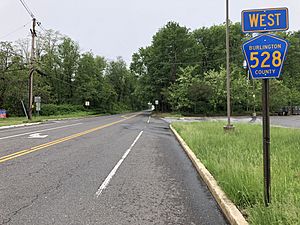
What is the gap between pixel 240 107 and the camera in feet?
175

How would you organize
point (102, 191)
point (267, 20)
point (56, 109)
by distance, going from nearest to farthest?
point (267, 20)
point (102, 191)
point (56, 109)

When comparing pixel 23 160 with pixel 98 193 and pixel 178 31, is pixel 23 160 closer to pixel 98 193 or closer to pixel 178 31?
pixel 98 193

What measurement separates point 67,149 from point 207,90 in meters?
38.4

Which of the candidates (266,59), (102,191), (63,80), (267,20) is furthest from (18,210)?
(63,80)

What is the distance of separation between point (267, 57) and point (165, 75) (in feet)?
189

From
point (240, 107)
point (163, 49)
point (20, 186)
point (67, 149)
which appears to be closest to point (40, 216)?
point (20, 186)

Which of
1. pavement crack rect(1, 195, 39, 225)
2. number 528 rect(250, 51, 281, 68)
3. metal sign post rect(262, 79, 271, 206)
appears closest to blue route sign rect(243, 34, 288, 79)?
number 528 rect(250, 51, 281, 68)

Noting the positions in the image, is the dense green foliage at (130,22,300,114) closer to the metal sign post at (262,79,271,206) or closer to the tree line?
the tree line

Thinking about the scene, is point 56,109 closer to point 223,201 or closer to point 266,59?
point 223,201

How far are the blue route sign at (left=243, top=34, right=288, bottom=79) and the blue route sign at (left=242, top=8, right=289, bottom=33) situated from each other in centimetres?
30

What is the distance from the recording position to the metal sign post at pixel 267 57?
13.6ft

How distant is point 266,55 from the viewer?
4230 mm

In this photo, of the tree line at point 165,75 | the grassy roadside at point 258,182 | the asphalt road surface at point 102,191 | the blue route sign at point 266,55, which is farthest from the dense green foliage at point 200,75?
the blue route sign at point 266,55

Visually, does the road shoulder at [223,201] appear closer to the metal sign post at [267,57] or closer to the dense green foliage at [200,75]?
the metal sign post at [267,57]
